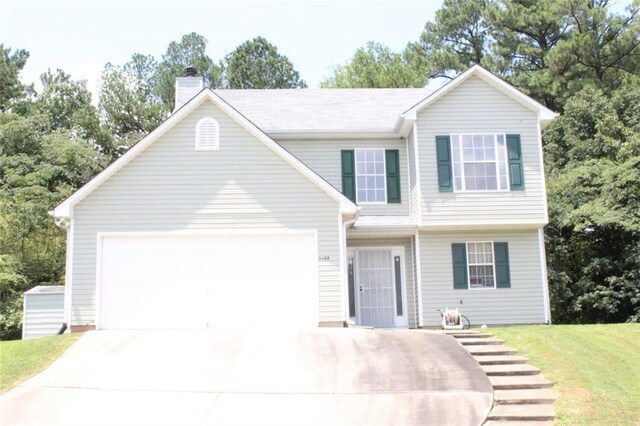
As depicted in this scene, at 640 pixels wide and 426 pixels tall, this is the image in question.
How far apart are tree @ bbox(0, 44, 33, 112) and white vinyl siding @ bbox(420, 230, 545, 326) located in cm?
3070

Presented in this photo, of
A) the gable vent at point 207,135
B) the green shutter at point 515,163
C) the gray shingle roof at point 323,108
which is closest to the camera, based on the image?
the gable vent at point 207,135

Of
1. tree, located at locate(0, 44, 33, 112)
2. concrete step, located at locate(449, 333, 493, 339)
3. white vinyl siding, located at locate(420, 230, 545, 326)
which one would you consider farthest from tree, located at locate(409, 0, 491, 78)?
concrete step, located at locate(449, 333, 493, 339)

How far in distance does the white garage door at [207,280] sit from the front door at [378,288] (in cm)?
275

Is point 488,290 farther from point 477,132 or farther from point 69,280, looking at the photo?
point 69,280

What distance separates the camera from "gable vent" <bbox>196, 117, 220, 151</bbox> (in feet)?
51.7

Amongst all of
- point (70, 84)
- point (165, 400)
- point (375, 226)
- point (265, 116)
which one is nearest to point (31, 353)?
point (165, 400)

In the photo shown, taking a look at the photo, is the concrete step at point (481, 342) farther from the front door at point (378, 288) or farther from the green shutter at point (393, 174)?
the green shutter at point (393, 174)

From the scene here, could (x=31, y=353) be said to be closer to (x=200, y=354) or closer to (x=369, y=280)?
(x=200, y=354)

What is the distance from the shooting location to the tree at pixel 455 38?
125 ft

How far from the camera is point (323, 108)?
19906mm

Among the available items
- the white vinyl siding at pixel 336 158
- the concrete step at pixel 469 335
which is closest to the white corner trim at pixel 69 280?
the white vinyl siding at pixel 336 158

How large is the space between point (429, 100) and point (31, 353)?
11396mm

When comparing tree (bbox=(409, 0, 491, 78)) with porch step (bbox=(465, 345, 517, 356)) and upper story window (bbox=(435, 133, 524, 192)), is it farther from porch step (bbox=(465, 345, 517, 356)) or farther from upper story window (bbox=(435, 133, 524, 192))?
porch step (bbox=(465, 345, 517, 356))

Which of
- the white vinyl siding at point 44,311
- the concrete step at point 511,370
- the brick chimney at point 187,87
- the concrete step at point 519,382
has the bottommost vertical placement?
the concrete step at point 519,382
